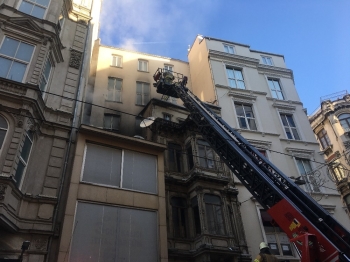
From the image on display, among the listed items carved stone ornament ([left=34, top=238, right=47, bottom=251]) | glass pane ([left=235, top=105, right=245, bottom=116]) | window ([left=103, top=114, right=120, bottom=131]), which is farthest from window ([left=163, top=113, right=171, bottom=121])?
carved stone ornament ([left=34, top=238, right=47, bottom=251])

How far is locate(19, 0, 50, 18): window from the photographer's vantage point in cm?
1638

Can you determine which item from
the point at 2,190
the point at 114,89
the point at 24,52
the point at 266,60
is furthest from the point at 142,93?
the point at 2,190

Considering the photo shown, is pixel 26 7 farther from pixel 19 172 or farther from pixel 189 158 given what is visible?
pixel 189 158

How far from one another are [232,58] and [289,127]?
8127mm

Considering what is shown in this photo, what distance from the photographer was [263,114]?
25828 mm

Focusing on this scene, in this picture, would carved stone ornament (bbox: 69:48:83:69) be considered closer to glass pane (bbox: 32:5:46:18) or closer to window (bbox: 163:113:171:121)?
glass pane (bbox: 32:5:46:18)

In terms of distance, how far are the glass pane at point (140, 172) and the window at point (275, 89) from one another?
55.1 feet

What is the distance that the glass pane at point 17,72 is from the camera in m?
13.8

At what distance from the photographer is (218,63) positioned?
27844mm

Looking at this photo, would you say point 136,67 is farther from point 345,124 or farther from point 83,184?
point 345,124

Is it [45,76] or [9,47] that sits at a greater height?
[9,47]

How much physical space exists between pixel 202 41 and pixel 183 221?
1841 centimetres

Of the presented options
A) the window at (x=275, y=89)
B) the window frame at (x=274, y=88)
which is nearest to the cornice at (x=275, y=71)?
the window frame at (x=274, y=88)

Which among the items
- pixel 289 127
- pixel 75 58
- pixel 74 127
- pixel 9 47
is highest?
pixel 289 127
